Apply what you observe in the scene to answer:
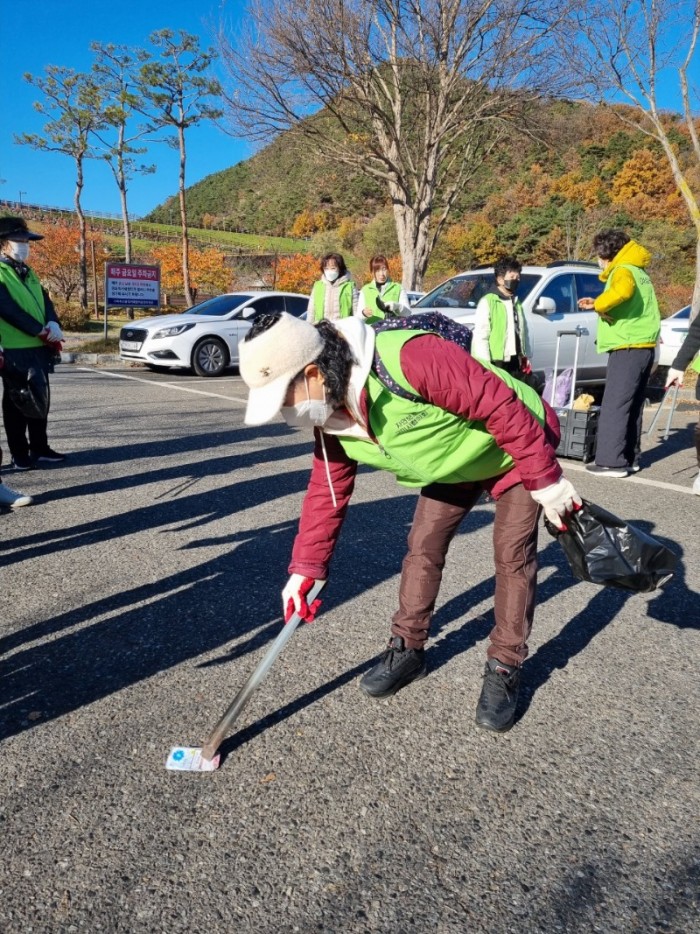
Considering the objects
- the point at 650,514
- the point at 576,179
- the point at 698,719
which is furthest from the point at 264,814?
the point at 576,179

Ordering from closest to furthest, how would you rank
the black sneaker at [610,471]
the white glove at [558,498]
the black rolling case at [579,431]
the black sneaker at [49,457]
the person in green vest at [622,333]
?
the white glove at [558,498]
the person in green vest at [622,333]
the black sneaker at [49,457]
the black sneaker at [610,471]
the black rolling case at [579,431]

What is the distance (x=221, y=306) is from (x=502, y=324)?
8351mm

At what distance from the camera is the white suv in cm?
850

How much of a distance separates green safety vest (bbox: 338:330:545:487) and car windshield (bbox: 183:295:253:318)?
11.0 metres

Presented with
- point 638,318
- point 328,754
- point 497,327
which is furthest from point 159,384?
point 328,754

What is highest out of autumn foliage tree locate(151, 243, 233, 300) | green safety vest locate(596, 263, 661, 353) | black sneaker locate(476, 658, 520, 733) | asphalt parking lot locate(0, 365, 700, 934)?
autumn foliage tree locate(151, 243, 233, 300)

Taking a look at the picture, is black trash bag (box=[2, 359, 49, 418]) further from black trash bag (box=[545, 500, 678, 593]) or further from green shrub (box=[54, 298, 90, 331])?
green shrub (box=[54, 298, 90, 331])

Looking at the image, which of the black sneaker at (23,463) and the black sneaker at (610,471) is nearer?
the black sneaker at (23,463)

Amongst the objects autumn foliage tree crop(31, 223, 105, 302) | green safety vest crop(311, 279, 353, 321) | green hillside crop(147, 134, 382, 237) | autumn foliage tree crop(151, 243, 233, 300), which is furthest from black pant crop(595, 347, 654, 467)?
green hillside crop(147, 134, 382, 237)

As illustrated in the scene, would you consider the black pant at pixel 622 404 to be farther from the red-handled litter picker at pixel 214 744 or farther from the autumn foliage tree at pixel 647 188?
the autumn foliage tree at pixel 647 188

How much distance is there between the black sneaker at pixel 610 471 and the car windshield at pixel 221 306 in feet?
27.6

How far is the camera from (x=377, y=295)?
7750mm

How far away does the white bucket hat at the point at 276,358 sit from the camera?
71.4 inches

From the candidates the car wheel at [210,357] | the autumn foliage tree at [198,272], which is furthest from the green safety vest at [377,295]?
the autumn foliage tree at [198,272]
